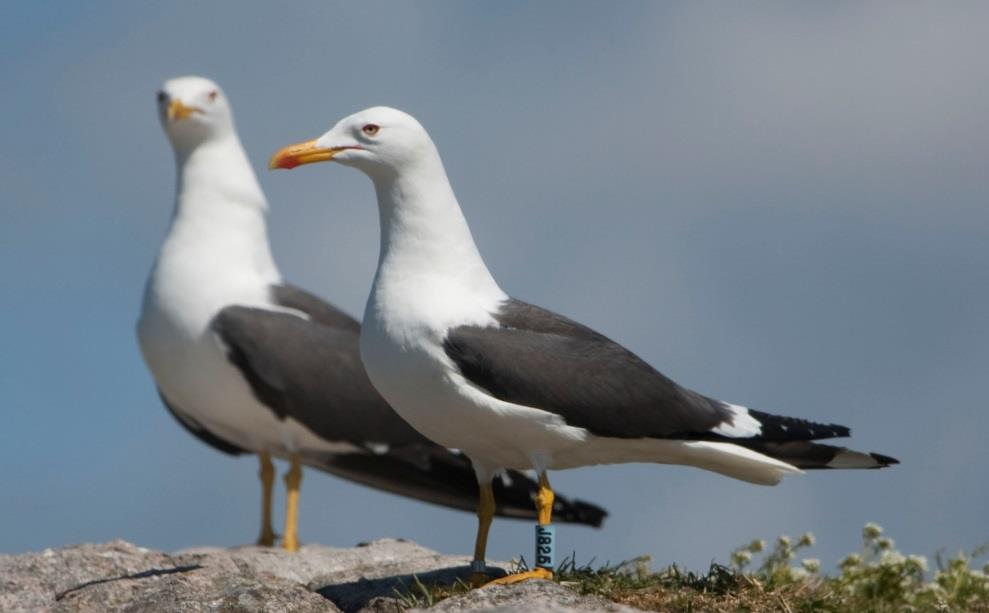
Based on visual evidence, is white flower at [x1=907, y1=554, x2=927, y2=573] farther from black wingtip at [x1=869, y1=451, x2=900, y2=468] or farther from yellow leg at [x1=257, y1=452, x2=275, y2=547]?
yellow leg at [x1=257, y1=452, x2=275, y2=547]

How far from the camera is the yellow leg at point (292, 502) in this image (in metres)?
13.3

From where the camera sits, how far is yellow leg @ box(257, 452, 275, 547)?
46.5 feet

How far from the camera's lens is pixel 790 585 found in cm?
862

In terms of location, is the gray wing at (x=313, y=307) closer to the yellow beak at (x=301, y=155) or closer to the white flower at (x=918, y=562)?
the yellow beak at (x=301, y=155)

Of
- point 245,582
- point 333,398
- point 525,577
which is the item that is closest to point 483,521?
point 525,577

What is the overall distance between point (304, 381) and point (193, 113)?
3396 millimetres

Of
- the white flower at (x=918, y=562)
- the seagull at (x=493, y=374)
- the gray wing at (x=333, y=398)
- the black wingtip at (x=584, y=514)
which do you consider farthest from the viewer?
the gray wing at (x=333, y=398)

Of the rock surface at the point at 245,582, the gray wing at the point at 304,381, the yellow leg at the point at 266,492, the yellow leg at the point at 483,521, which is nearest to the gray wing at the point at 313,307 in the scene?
the gray wing at the point at 304,381

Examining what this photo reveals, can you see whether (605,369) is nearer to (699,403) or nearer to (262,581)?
(699,403)

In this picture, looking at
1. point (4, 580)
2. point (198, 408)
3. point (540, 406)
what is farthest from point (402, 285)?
point (198, 408)

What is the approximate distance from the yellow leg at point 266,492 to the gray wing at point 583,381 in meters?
6.02

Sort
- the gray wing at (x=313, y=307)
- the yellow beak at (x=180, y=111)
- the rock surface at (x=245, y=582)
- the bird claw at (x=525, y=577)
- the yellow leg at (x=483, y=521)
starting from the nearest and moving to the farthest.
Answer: the rock surface at (x=245, y=582)
the bird claw at (x=525, y=577)
the yellow leg at (x=483, y=521)
the gray wing at (x=313, y=307)
the yellow beak at (x=180, y=111)

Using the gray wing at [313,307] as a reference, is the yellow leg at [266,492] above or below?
below

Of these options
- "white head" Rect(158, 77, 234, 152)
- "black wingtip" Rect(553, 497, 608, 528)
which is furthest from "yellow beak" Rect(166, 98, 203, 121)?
"black wingtip" Rect(553, 497, 608, 528)
